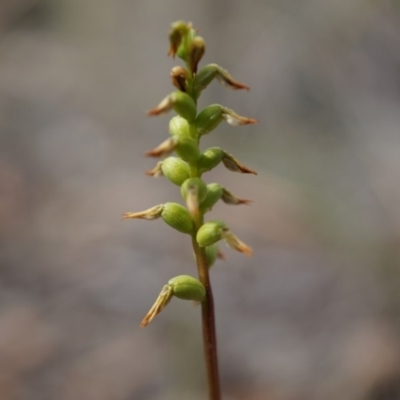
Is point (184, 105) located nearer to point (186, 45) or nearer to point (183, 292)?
point (186, 45)

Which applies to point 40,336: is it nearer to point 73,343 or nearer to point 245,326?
point 73,343

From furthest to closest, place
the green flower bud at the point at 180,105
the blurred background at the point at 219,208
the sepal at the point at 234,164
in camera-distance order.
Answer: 1. the blurred background at the point at 219,208
2. the sepal at the point at 234,164
3. the green flower bud at the point at 180,105

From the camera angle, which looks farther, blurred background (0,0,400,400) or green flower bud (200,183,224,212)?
blurred background (0,0,400,400)

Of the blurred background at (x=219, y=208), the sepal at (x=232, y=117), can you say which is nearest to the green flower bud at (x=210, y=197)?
the sepal at (x=232, y=117)

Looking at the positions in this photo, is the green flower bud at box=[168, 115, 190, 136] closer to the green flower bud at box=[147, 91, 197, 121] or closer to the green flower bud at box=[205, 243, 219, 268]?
the green flower bud at box=[147, 91, 197, 121]

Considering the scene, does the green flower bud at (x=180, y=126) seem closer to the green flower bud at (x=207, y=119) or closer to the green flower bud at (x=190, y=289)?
the green flower bud at (x=207, y=119)

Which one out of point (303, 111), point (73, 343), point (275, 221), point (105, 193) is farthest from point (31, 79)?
point (73, 343)

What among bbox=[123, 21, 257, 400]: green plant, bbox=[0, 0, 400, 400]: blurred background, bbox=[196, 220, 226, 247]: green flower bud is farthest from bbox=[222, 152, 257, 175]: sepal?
bbox=[0, 0, 400, 400]: blurred background
